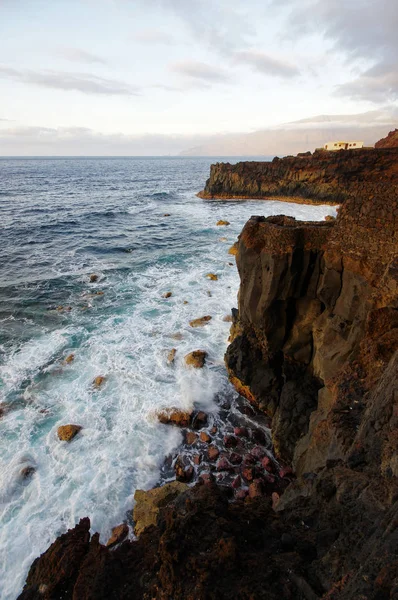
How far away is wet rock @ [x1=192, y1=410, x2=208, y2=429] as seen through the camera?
46.3ft

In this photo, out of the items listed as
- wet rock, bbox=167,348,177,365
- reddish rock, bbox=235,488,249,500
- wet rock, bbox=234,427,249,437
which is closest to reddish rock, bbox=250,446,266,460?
wet rock, bbox=234,427,249,437

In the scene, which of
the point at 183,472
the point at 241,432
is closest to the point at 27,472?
the point at 183,472

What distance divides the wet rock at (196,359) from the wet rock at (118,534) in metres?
8.19

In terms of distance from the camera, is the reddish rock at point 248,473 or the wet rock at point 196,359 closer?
the reddish rock at point 248,473

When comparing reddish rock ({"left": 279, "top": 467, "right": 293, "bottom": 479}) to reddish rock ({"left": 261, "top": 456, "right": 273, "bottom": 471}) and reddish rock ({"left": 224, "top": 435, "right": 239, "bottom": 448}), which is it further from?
reddish rock ({"left": 224, "top": 435, "right": 239, "bottom": 448})

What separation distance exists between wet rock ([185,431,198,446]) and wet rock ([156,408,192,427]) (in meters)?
0.52

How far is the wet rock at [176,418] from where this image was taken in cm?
1426

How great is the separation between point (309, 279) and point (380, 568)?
1042 cm

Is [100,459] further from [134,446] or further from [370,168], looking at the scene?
[370,168]

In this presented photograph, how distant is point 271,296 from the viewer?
13141 millimetres

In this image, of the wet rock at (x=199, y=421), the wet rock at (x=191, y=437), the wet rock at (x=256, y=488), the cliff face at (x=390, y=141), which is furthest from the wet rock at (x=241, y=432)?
the cliff face at (x=390, y=141)

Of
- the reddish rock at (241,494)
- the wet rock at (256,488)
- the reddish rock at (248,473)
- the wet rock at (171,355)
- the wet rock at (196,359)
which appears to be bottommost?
the reddish rock at (241,494)

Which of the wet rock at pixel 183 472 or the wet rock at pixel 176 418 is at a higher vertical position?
the wet rock at pixel 176 418

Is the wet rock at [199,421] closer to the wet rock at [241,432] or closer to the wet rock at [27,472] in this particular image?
the wet rock at [241,432]
